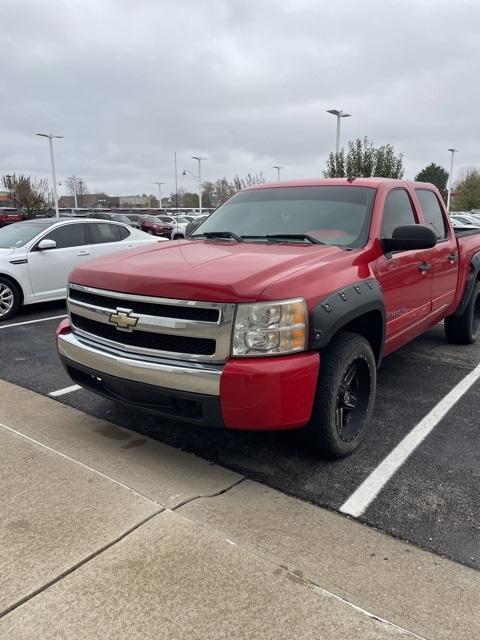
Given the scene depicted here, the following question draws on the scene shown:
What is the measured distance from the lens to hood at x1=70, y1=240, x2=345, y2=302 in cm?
284

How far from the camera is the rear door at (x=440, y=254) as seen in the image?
16.0 ft

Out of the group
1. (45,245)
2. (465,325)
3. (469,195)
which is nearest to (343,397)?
(465,325)

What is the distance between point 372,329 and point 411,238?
2.28 feet

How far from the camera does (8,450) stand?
340 cm

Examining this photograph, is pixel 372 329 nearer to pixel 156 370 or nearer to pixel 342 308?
pixel 342 308

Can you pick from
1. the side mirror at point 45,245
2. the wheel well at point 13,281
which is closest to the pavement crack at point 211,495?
the wheel well at point 13,281

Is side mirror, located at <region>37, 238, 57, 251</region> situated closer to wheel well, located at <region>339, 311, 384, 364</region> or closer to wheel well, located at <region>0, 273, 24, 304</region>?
wheel well, located at <region>0, 273, 24, 304</region>

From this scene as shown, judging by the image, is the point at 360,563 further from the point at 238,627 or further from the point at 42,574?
the point at 42,574

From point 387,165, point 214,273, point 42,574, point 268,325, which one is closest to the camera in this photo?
point 42,574

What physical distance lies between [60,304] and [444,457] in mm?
7280

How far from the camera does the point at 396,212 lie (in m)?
4.32

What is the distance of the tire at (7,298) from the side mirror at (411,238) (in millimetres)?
6019

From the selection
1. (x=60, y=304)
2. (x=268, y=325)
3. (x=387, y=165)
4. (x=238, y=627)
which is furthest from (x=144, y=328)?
(x=387, y=165)

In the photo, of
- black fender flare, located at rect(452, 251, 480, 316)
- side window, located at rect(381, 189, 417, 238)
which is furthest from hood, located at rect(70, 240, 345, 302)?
black fender flare, located at rect(452, 251, 480, 316)
